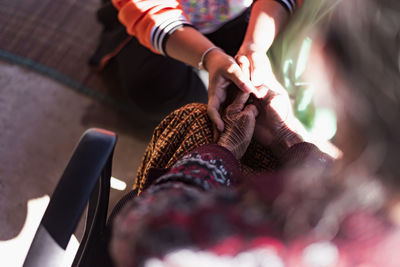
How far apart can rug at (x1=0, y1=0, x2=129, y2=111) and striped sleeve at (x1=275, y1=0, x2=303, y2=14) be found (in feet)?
2.14

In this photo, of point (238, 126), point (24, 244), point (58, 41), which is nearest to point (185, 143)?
point (238, 126)

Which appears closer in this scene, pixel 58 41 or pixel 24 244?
pixel 24 244

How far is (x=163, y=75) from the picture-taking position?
103 cm

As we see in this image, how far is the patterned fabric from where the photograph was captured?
25.4 inches

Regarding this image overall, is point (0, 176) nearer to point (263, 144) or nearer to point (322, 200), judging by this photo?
point (263, 144)

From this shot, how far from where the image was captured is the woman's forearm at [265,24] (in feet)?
2.72

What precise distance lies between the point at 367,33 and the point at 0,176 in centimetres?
118

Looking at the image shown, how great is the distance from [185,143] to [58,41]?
3.21 ft

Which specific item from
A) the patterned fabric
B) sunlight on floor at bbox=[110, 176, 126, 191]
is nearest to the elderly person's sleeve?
the patterned fabric

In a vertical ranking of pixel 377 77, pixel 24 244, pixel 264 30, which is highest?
pixel 377 77

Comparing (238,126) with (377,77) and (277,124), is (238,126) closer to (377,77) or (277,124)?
(277,124)

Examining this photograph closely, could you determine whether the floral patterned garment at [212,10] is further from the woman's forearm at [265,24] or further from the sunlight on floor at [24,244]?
the sunlight on floor at [24,244]

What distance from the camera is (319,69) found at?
0.39 metres

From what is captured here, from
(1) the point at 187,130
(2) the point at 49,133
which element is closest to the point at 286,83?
(1) the point at 187,130
